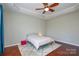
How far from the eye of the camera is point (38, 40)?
178 centimetres

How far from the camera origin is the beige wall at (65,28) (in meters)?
1.48

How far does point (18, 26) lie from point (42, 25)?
1.85 ft

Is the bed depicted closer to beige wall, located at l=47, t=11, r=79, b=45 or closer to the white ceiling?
beige wall, located at l=47, t=11, r=79, b=45

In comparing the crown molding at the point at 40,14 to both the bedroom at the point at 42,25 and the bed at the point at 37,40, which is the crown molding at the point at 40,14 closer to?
the bedroom at the point at 42,25

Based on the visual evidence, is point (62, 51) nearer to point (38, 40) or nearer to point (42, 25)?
point (38, 40)

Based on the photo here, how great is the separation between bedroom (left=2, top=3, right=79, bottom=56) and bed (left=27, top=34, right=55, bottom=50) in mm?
79

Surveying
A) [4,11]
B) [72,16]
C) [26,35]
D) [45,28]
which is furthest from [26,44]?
[72,16]

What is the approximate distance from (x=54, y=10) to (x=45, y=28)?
471 mm

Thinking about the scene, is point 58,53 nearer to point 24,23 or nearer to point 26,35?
point 26,35

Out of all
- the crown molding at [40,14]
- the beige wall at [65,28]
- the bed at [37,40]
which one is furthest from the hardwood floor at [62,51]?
the crown molding at [40,14]

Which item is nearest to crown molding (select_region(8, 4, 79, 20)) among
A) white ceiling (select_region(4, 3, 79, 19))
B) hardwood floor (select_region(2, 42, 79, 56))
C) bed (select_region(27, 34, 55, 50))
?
white ceiling (select_region(4, 3, 79, 19))

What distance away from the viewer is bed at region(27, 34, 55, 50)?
1582 mm

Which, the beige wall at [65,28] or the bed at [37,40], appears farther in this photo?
the bed at [37,40]

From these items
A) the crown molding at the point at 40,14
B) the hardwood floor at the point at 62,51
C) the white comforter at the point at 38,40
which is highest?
the crown molding at the point at 40,14
